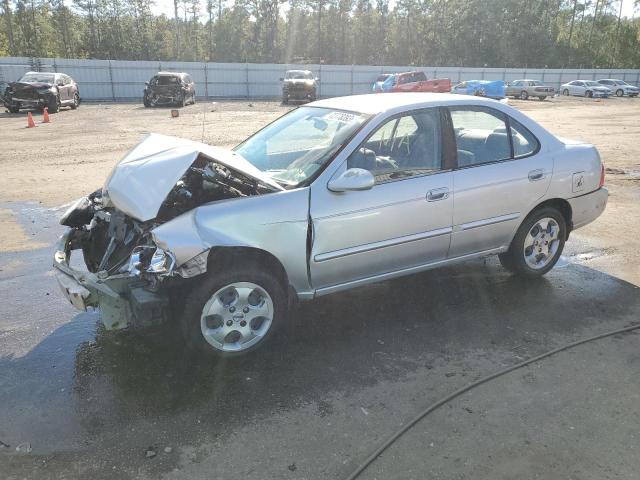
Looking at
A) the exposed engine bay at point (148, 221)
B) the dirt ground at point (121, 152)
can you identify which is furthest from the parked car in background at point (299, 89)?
the exposed engine bay at point (148, 221)

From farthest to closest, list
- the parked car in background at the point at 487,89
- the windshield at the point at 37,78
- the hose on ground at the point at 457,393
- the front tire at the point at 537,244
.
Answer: the parked car in background at the point at 487,89
the windshield at the point at 37,78
the front tire at the point at 537,244
the hose on ground at the point at 457,393

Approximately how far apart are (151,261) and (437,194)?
2237 millimetres

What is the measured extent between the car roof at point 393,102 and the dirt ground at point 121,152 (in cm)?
251

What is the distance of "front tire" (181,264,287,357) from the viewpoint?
348 centimetres

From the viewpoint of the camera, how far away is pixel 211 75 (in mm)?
38219

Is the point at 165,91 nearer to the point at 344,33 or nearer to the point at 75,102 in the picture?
the point at 75,102

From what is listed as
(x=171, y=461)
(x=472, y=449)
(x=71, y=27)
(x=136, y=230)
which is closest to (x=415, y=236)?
(x=472, y=449)

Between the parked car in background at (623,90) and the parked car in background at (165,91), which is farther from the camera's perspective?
the parked car in background at (623,90)

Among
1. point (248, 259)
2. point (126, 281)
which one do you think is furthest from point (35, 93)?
point (248, 259)

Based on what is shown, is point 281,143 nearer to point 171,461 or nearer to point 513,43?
point 171,461

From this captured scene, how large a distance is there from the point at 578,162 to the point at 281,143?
2820 mm

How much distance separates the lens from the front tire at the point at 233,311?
3.48m

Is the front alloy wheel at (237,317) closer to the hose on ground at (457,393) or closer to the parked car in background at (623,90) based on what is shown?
the hose on ground at (457,393)

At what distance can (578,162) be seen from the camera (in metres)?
5.02
